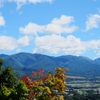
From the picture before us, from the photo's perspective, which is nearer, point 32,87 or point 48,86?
point 48,86

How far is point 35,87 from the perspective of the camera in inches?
1789

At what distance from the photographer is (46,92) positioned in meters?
44.5

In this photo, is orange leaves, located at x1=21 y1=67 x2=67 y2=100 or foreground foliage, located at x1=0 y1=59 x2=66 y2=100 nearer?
foreground foliage, located at x1=0 y1=59 x2=66 y2=100

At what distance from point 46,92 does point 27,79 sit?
17.0ft

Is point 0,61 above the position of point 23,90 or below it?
above

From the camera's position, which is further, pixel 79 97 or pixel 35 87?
pixel 79 97

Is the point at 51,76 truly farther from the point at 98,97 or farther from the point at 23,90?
the point at 98,97

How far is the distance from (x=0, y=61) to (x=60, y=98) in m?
7.92

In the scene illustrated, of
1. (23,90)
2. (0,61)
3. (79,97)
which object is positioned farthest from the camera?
(79,97)

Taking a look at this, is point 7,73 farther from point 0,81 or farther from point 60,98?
point 60,98

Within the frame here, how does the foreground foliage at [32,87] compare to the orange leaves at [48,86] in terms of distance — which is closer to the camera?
the foreground foliage at [32,87]

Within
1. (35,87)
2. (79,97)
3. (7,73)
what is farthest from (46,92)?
(79,97)

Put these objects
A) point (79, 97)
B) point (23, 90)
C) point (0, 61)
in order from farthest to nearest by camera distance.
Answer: point (79, 97) → point (0, 61) → point (23, 90)

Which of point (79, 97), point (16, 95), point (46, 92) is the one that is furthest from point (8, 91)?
point (79, 97)
